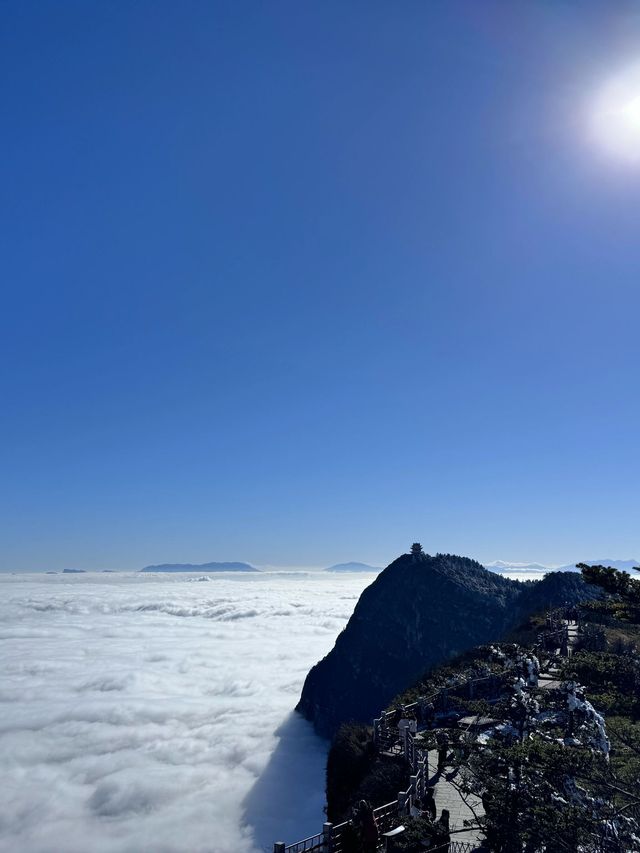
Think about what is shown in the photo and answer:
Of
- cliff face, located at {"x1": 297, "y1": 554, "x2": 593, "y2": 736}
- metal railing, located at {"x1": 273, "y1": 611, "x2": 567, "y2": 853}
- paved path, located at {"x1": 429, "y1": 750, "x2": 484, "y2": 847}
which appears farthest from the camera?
cliff face, located at {"x1": 297, "y1": 554, "x2": 593, "y2": 736}

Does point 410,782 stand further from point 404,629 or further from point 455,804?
point 404,629

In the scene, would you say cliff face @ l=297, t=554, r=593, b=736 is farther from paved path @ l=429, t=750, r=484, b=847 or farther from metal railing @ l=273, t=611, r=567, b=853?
paved path @ l=429, t=750, r=484, b=847

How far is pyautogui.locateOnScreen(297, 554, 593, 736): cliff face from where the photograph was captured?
2530 inches

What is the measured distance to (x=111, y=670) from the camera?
310 ft

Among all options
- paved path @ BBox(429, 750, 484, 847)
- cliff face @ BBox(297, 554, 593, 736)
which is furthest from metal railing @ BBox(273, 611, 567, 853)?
cliff face @ BBox(297, 554, 593, 736)

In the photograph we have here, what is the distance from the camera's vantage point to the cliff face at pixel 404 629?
211ft

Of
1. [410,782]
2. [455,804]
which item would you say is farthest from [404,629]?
[455,804]

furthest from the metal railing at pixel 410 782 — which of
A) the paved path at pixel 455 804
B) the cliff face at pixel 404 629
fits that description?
the cliff face at pixel 404 629

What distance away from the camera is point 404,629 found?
2773 inches

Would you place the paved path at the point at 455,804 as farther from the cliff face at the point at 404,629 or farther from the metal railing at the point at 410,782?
the cliff face at the point at 404,629

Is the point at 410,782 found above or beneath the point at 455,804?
above

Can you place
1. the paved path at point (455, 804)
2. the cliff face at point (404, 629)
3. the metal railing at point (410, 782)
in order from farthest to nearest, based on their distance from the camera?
1. the cliff face at point (404, 629)
2. the paved path at point (455, 804)
3. the metal railing at point (410, 782)

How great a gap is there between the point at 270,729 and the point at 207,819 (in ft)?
77.9

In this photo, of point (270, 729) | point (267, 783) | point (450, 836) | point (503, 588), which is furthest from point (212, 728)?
point (450, 836)
